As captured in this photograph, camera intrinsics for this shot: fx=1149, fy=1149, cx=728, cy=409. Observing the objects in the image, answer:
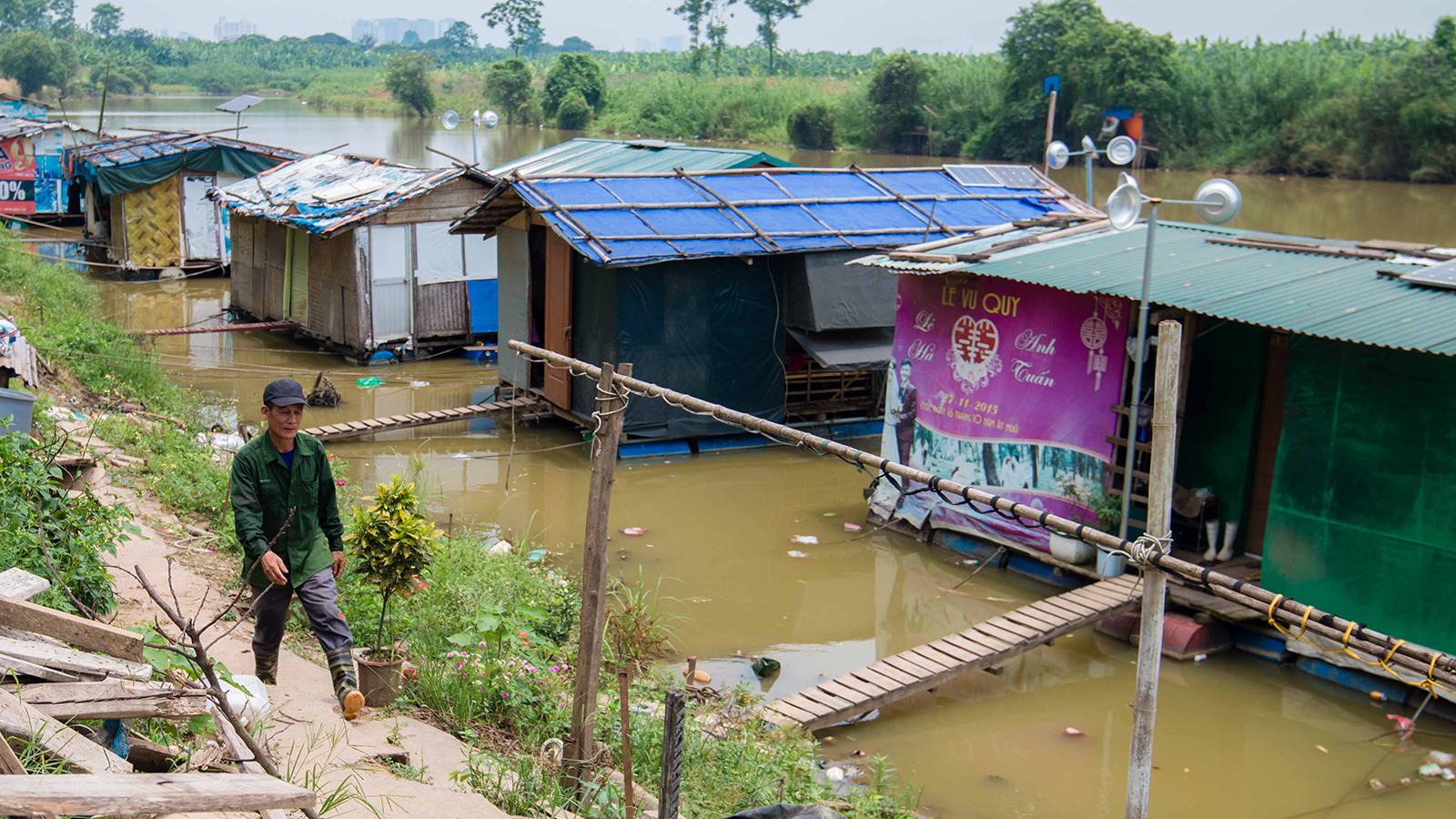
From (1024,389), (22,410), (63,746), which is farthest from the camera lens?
(1024,389)

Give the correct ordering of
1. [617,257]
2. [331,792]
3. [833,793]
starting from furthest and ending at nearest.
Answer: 1. [617,257]
2. [833,793]
3. [331,792]

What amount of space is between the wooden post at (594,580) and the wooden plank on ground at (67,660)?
161cm

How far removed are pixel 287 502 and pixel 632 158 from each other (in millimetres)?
13317

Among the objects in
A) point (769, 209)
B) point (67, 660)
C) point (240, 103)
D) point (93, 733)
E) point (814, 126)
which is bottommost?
point (93, 733)

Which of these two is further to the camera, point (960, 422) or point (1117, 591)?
point (960, 422)

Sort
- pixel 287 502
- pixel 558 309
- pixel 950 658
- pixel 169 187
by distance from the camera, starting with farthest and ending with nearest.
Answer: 1. pixel 169 187
2. pixel 558 309
3. pixel 950 658
4. pixel 287 502

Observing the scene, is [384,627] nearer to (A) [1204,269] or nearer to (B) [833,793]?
(B) [833,793]

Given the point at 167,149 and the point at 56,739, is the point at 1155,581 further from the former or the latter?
the point at 167,149

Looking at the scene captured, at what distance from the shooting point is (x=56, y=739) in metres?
3.46

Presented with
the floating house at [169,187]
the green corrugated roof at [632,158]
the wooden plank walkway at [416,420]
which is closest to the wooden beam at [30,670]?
the wooden plank walkway at [416,420]

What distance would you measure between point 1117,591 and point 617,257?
18.8ft

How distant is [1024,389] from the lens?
918 centimetres

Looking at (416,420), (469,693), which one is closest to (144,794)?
(469,693)

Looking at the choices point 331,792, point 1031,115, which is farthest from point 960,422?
point 1031,115
